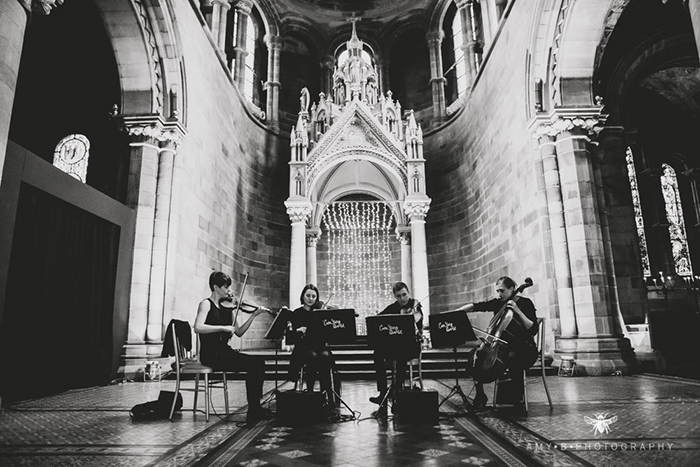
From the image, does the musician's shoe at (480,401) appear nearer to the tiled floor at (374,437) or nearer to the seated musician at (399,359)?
the tiled floor at (374,437)

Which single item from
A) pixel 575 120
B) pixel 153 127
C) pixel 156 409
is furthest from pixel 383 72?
pixel 156 409

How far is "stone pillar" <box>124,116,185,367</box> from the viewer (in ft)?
23.8

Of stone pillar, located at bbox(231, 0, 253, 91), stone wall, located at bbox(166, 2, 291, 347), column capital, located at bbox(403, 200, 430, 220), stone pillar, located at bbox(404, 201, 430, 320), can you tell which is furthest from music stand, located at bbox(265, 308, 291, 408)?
stone pillar, located at bbox(231, 0, 253, 91)

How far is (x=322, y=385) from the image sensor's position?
4.52 m

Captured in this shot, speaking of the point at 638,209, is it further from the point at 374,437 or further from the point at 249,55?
the point at 249,55

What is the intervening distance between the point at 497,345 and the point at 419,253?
6.73 meters

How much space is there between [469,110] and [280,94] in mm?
6216

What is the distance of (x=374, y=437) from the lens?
3.30 meters

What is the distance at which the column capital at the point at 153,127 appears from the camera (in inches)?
307

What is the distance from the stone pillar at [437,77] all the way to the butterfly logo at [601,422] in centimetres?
1120

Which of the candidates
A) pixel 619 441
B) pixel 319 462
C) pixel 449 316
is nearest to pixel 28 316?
pixel 319 462

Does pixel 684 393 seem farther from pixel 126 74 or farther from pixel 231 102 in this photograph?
pixel 231 102

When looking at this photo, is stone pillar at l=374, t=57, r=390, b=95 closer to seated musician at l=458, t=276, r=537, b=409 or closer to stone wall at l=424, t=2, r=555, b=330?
stone wall at l=424, t=2, r=555, b=330

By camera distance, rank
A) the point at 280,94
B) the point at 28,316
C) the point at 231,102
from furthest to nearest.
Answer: the point at 280,94 < the point at 231,102 < the point at 28,316
